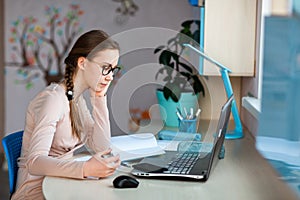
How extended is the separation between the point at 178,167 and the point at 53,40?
333cm

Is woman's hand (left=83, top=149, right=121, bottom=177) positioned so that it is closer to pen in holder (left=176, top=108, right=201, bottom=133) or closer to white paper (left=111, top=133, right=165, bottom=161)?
white paper (left=111, top=133, right=165, bottom=161)

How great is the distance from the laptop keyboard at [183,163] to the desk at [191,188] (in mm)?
78

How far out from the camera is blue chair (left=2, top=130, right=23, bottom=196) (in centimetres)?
188

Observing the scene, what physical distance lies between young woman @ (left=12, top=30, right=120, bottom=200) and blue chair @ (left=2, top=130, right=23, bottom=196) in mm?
57

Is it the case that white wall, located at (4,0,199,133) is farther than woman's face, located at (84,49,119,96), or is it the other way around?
white wall, located at (4,0,199,133)

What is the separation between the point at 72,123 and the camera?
1855 millimetres

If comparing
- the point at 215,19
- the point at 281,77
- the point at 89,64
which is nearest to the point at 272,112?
the point at 281,77

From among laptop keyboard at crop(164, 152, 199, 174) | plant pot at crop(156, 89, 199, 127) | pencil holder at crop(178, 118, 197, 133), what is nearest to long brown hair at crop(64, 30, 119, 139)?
laptop keyboard at crop(164, 152, 199, 174)

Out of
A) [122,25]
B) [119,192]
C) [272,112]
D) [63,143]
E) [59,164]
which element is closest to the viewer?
[272,112]

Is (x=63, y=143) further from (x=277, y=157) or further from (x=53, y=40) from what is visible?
(x=53, y=40)

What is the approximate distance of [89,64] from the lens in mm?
1837

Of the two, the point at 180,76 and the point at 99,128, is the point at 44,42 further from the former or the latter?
the point at 99,128

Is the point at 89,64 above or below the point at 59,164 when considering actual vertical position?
above

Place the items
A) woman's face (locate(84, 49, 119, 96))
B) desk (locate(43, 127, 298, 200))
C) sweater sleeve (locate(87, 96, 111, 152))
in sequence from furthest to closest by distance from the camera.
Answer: sweater sleeve (locate(87, 96, 111, 152)) < woman's face (locate(84, 49, 119, 96)) < desk (locate(43, 127, 298, 200))
